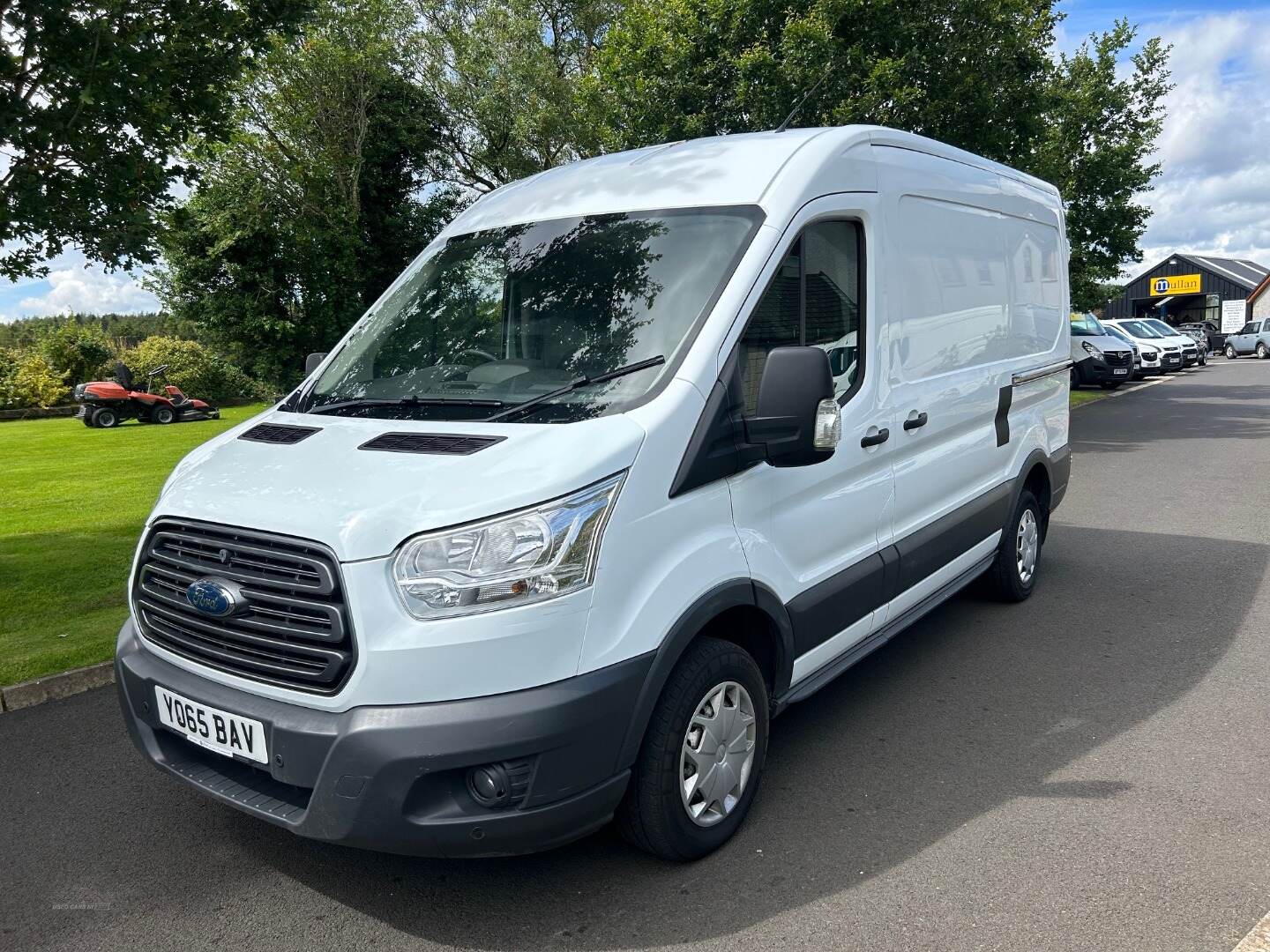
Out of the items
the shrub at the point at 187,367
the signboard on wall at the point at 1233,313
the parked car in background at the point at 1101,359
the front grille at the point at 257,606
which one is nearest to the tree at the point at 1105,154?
the parked car in background at the point at 1101,359

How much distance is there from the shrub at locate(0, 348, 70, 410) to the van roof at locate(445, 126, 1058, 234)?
33.5 metres

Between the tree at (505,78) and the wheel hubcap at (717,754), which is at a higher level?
the tree at (505,78)

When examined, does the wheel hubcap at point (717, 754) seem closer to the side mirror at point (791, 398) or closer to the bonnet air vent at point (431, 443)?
the side mirror at point (791, 398)

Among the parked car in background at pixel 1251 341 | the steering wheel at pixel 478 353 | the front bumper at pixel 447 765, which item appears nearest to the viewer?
the front bumper at pixel 447 765

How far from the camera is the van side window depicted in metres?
3.35

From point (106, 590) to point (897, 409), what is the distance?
Answer: 557cm

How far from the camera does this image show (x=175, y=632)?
3.10 metres

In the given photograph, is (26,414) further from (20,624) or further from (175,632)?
(175,632)

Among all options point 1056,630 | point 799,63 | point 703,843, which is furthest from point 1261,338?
point 703,843

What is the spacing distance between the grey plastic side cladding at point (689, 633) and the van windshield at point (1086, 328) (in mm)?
25667

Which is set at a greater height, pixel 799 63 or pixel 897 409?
pixel 799 63

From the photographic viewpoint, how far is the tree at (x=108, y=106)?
19.3 ft

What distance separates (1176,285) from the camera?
2746 inches

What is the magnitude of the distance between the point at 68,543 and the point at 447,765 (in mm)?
7526
